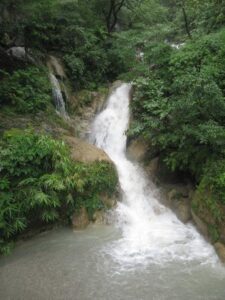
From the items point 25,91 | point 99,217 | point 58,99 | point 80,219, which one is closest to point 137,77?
point 58,99

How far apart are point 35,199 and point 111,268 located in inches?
93.0

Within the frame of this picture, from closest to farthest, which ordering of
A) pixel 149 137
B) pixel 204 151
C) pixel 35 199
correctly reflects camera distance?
1. pixel 35 199
2. pixel 204 151
3. pixel 149 137

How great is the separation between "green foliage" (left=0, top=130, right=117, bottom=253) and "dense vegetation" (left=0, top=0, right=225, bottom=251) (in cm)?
4

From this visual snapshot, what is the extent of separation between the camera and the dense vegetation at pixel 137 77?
7.85m

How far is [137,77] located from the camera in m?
13.0

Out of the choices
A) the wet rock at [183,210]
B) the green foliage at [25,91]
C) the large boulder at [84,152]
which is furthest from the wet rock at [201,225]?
the green foliage at [25,91]

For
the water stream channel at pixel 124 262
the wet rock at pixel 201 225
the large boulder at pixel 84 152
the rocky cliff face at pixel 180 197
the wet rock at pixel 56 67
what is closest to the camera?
the water stream channel at pixel 124 262

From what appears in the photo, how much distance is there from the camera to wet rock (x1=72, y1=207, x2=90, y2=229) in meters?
8.26

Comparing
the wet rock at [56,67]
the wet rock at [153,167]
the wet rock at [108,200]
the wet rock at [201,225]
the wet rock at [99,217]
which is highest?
the wet rock at [56,67]

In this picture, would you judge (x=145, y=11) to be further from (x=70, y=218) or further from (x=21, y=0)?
(x=70, y=218)

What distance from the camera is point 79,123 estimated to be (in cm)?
1270

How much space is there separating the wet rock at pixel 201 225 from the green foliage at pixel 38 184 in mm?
2528

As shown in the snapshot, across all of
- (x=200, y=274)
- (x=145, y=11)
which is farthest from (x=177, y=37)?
(x=200, y=274)

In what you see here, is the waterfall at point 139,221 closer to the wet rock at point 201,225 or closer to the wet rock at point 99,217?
the wet rock at point 201,225
